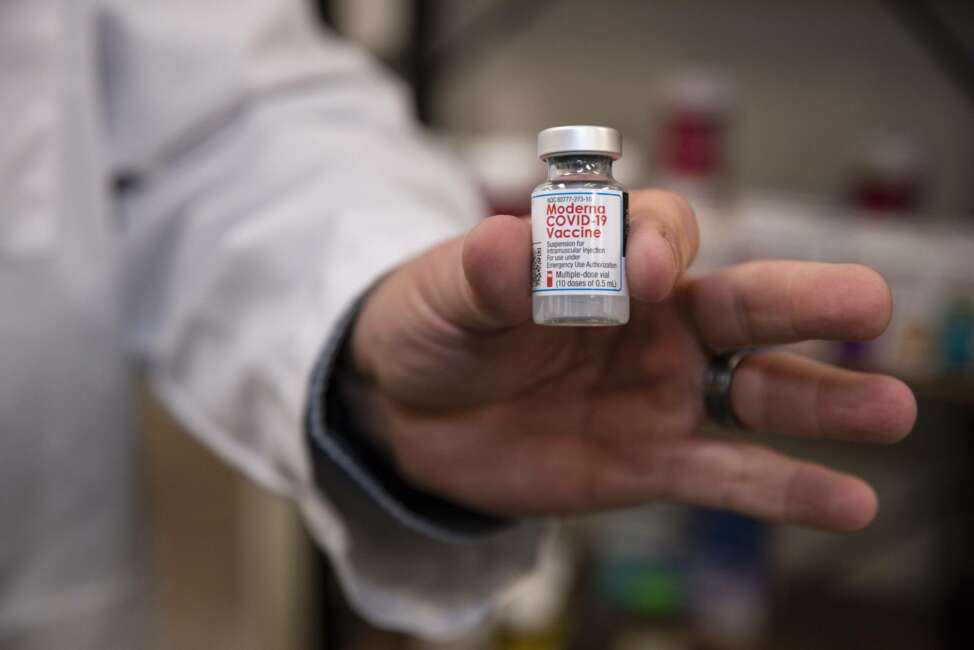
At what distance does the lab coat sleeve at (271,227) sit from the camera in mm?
465

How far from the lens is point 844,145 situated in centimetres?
88

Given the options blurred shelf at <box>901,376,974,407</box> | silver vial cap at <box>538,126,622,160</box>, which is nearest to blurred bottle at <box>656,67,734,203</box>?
blurred shelf at <box>901,376,974,407</box>

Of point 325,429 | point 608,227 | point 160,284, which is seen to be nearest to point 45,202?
point 160,284

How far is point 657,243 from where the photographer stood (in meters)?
0.28

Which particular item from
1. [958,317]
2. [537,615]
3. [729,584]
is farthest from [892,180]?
[537,615]

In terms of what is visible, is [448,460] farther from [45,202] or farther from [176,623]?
[176,623]

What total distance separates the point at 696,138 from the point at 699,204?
0.07m

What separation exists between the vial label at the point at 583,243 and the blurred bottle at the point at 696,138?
0.47 meters

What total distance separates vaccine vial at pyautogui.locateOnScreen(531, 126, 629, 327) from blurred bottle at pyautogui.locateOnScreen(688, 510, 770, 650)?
0.63 metres

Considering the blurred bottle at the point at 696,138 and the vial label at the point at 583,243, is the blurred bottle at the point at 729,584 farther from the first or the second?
the vial label at the point at 583,243

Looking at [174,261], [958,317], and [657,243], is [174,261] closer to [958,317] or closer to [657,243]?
[657,243]

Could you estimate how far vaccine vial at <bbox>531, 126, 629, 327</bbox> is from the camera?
0.29 metres

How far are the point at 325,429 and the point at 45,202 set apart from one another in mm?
266

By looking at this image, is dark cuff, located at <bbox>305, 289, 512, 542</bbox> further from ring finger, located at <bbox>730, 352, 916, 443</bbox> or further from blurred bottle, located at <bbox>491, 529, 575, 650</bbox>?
blurred bottle, located at <bbox>491, 529, 575, 650</bbox>
